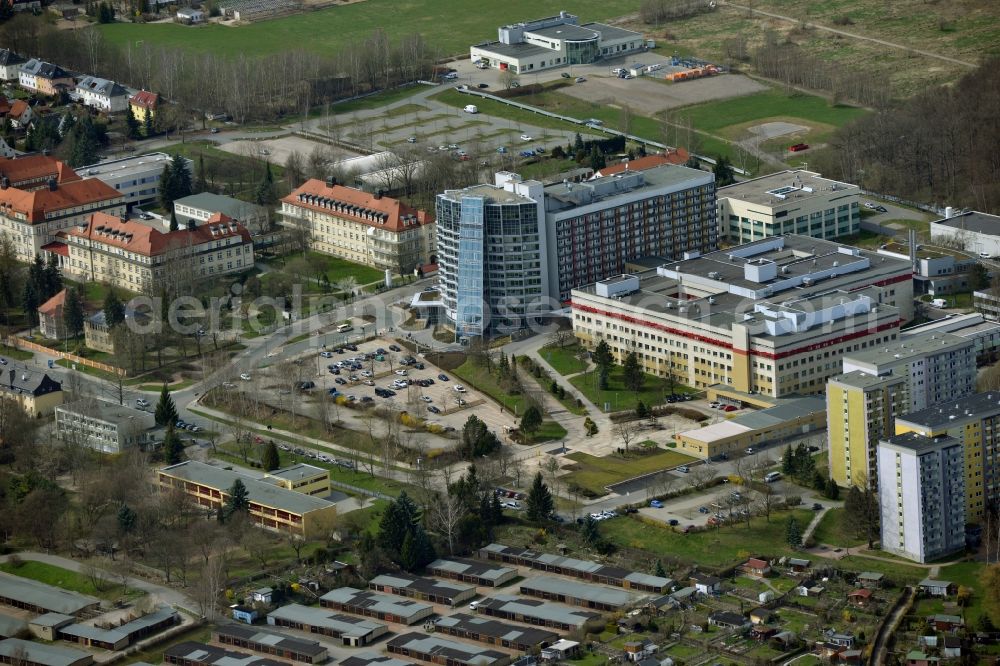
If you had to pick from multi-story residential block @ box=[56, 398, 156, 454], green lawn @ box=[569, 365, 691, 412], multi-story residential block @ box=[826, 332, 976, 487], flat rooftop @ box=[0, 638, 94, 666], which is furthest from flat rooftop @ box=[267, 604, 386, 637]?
green lawn @ box=[569, 365, 691, 412]

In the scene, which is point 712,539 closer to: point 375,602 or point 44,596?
point 375,602

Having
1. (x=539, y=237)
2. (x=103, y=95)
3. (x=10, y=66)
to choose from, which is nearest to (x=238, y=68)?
(x=103, y=95)

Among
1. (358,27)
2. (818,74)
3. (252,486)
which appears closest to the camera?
(252,486)

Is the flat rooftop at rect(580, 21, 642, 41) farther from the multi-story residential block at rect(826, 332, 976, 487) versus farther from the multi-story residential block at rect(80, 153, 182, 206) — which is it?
the multi-story residential block at rect(826, 332, 976, 487)

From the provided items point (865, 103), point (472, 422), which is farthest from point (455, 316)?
point (865, 103)

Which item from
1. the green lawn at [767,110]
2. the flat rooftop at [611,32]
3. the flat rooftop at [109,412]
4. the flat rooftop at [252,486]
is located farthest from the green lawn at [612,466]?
the flat rooftop at [611,32]

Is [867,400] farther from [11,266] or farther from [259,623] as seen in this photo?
[11,266]

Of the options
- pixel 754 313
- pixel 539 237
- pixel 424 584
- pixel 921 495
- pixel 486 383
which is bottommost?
pixel 486 383
